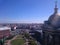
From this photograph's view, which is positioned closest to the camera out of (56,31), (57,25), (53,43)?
(53,43)

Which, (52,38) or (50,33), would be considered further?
(50,33)

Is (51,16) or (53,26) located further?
(51,16)

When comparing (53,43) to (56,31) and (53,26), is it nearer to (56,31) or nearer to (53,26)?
(56,31)

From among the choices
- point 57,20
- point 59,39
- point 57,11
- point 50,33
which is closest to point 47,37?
point 50,33

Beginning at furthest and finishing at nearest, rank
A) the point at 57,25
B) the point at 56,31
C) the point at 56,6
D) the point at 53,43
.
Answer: the point at 56,6
the point at 57,25
the point at 56,31
the point at 53,43

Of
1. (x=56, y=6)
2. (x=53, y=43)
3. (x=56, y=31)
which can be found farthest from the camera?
(x=56, y=6)

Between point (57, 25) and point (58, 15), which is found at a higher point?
point (58, 15)

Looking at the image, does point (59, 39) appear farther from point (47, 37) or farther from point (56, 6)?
point (56, 6)

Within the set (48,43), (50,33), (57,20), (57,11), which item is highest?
(57,11)

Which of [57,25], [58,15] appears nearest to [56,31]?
[57,25]
